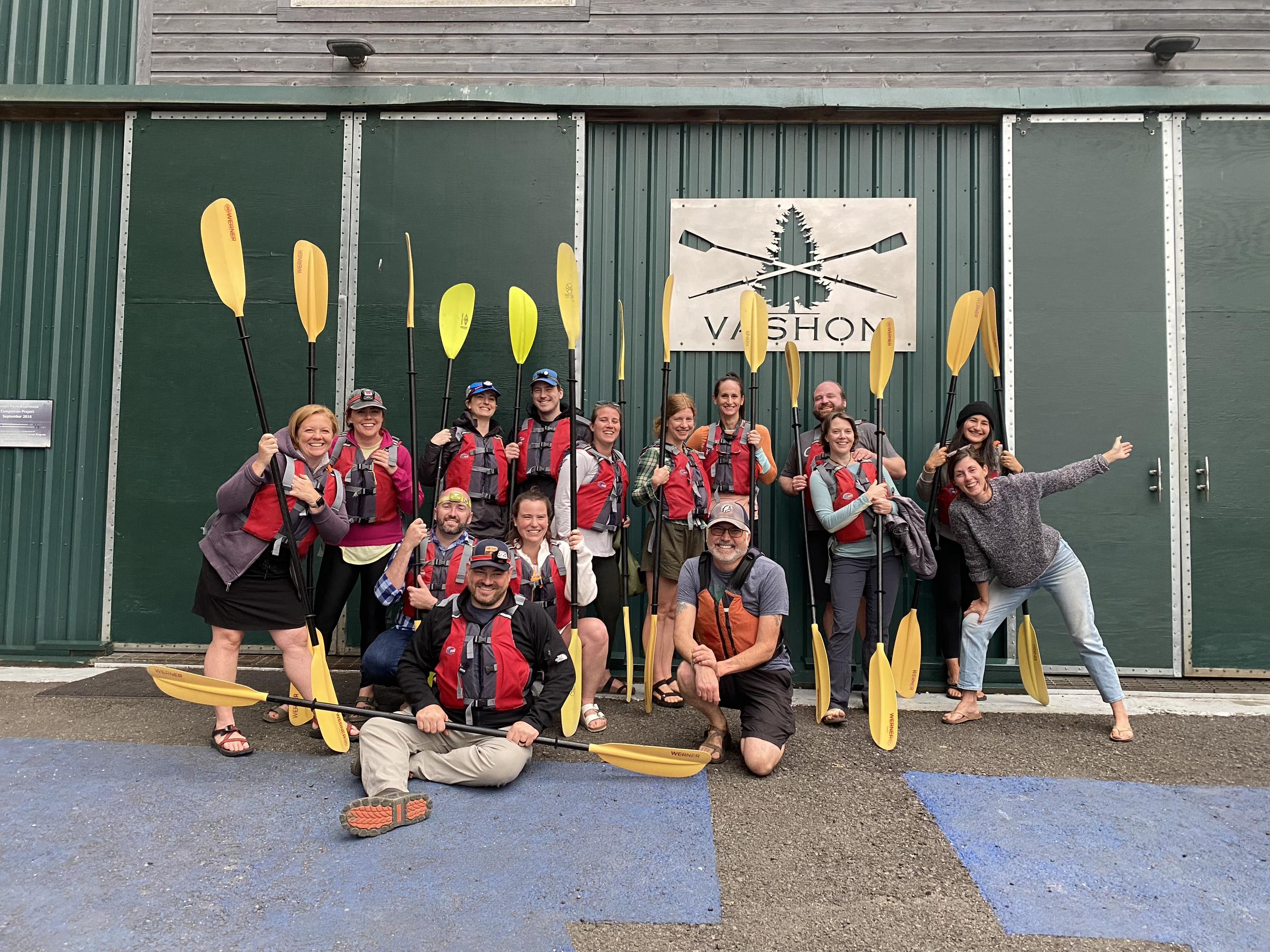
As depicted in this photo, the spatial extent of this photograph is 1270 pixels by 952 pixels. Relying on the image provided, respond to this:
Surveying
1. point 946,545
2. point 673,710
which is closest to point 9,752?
point 673,710

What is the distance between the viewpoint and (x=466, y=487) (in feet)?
13.4

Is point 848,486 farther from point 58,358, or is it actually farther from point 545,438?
point 58,358

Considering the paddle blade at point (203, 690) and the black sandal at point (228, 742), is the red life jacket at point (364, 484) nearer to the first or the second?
the paddle blade at point (203, 690)

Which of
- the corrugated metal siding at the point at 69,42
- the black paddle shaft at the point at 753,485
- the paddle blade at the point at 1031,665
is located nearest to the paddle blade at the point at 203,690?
the black paddle shaft at the point at 753,485

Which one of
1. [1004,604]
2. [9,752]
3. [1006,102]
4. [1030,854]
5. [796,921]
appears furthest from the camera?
[1006,102]

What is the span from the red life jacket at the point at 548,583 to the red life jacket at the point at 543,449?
0.55 metres

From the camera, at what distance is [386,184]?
16.5 feet

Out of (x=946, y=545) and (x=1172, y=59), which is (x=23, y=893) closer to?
(x=946, y=545)

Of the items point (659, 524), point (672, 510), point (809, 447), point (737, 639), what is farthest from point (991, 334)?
point (737, 639)

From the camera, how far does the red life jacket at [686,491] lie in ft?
13.6

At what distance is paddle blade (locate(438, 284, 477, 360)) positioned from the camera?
4.54 meters

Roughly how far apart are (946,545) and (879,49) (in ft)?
11.0

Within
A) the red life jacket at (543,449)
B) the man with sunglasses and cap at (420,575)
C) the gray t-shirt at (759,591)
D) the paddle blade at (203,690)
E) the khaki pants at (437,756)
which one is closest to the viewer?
the khaki pants at (437,756)

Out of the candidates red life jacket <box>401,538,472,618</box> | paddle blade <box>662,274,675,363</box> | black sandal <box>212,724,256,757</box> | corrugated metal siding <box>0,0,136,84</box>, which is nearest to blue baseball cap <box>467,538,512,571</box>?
red life jacket <box>401,538,472,618</box>
